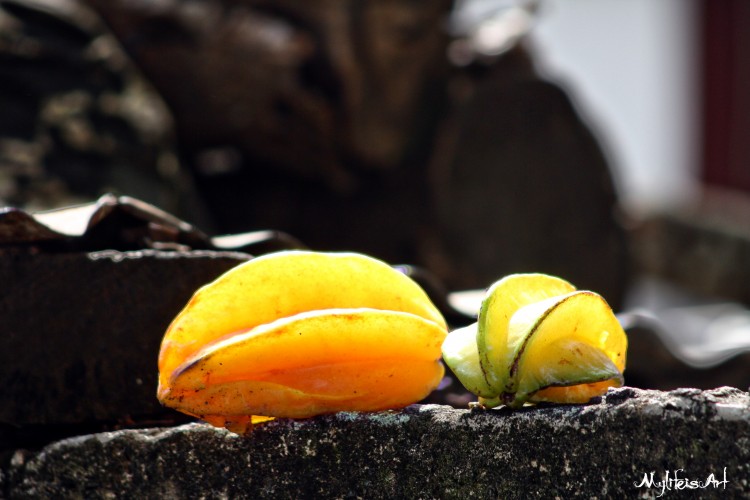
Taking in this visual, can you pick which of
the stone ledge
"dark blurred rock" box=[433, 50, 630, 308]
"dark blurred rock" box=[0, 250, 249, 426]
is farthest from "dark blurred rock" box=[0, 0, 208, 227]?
the stone ledge

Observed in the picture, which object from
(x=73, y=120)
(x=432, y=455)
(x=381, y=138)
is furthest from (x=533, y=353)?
(x=381, y=138)

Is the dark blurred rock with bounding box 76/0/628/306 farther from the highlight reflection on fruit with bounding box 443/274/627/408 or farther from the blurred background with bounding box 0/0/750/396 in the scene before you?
the highlight reflection on fruit with bounding box 443/274/627/408

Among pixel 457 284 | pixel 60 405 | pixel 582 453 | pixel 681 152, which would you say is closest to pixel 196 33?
pixel 457 284

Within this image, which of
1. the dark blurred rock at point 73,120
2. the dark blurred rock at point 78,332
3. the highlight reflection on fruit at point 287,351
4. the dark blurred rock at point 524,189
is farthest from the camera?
the dark blurred rock at point 524,189

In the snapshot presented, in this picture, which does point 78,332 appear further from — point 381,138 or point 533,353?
point 381,138

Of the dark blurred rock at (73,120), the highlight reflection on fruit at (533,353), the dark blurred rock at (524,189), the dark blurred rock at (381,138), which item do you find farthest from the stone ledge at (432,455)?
the dark blurred rock at (524,189)

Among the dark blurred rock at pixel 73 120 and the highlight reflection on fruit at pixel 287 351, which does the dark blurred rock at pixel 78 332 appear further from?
the dark blurred rock at pixel 73 120
